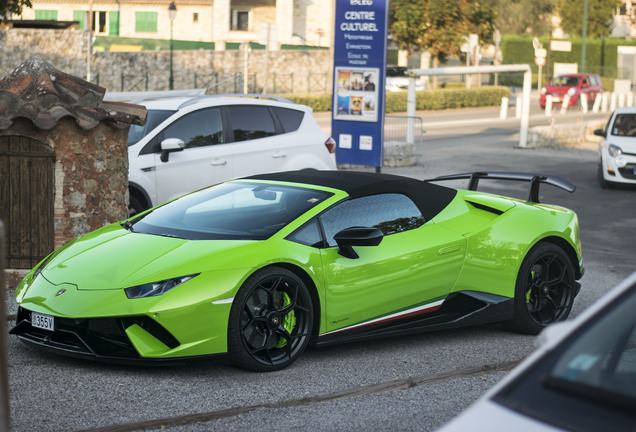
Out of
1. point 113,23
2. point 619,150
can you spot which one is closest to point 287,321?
point 619,150

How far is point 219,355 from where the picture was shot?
612 centimetres

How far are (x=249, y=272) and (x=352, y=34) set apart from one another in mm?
12707

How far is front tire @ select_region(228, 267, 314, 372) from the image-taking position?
6.16 meters

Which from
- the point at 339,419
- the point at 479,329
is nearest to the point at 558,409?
the point at 339,419

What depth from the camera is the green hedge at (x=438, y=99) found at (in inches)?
1686

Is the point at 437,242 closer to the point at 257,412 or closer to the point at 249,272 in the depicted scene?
the point at 249,272

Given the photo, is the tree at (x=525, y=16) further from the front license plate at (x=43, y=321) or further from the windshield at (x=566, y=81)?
the front license plate at (x=43, y=321)

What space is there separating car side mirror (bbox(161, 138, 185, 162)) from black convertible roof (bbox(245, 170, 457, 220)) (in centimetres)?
378

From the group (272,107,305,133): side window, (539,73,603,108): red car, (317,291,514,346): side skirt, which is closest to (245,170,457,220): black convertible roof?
(317,291,514,346): side skirt

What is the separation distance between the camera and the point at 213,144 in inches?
Result: 478

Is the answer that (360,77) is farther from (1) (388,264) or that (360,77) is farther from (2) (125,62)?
(2) (125,62)

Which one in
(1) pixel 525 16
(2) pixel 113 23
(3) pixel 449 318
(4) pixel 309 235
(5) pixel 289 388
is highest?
(1) pixel 525 16

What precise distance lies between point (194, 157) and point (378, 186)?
196 inches

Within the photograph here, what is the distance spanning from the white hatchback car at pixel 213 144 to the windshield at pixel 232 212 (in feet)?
13.0
